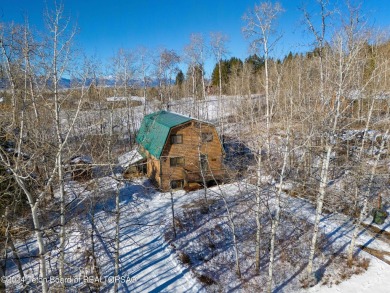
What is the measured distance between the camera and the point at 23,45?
716cm

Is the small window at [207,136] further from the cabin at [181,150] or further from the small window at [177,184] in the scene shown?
the small window at [177,184]

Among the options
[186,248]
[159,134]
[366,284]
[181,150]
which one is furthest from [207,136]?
[366,284]

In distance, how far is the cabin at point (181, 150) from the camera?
69.5 feet

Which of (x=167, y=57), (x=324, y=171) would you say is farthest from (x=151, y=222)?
(x=167, y=57)

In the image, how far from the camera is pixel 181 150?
2170 centimetres

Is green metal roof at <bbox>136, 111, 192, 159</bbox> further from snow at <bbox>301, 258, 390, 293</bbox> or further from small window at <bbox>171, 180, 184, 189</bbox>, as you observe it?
snow at <bbox>301, 258, 390, 293</bbox>

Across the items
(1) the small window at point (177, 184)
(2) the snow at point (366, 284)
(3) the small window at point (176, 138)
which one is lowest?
(2) the snow at point (366, 284)

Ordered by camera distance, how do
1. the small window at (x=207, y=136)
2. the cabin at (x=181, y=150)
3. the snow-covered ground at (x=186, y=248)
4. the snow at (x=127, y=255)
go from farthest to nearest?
the small window at (x=207, y=136) < the cabin at (x=181, y=150) < the snow-covered ground at (x=186, y=248) < the snow at (x=127, y=255)

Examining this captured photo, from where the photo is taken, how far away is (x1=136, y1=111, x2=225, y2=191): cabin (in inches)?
834

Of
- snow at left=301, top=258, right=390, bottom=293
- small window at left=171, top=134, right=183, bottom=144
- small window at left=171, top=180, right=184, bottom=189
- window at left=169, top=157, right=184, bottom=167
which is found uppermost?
small window at left=171, top=134, right=183, bottom=144

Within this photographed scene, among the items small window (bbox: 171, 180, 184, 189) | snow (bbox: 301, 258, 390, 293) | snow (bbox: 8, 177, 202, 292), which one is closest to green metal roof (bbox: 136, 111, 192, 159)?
small window (bbox: 171, 180, 184, 189)

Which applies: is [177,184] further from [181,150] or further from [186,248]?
[186,248]

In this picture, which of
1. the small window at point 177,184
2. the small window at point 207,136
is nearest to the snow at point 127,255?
the small window at point 177,184

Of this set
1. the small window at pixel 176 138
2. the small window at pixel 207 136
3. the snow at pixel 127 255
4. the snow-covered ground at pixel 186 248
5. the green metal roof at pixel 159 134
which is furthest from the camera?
the small window at pixel 207 136
